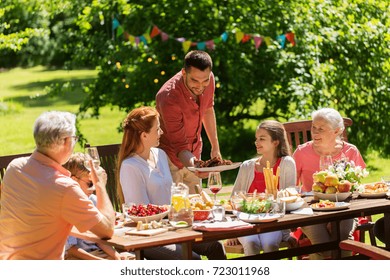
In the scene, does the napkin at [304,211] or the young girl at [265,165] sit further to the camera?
the young girl at [265,165]

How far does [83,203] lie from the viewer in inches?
190

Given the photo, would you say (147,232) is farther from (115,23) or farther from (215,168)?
(115,23)

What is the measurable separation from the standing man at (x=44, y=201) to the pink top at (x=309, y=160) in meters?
2.20

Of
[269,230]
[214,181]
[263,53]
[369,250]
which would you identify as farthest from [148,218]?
[263,53]

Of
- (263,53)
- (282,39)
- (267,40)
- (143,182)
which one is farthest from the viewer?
(263,53)

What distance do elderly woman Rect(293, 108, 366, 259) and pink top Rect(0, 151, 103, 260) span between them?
2.04 m

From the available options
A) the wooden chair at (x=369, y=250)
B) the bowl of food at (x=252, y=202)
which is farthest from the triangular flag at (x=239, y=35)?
the wooden chair at (x=369, y=250)

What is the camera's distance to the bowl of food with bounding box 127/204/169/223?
17.6 ft

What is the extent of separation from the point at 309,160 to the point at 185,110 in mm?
951

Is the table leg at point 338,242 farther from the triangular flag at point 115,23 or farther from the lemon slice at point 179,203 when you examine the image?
the triangular flag at point 115,23

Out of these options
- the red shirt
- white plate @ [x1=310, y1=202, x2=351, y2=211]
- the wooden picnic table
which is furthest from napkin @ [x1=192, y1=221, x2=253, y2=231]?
the red shirt

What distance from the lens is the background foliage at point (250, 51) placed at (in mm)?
10234

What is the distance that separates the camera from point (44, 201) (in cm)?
478

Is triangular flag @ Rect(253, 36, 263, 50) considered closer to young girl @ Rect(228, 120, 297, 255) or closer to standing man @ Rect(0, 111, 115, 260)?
young girl @ Rect(228, 120, 297, 255)
